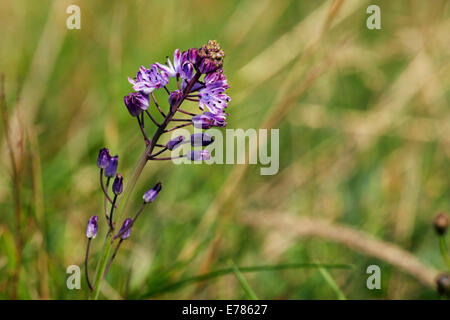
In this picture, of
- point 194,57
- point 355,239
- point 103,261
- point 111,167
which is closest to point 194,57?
point 194,57

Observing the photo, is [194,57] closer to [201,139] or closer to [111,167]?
[201,139]

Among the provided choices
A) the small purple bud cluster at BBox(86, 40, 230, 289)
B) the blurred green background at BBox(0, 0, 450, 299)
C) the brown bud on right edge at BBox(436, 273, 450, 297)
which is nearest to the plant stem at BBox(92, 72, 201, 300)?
the small purple bud cluster at BBox(86, 40, 230, 289)

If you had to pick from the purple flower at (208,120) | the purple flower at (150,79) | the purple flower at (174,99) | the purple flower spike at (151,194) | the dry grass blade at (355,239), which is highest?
the purple flower at (150,79)

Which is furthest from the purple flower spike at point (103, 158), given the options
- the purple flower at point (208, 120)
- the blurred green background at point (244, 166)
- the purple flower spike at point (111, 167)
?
the blurred green background at point (244, 166)

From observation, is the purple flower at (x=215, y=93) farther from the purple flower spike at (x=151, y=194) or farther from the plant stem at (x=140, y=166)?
the purple flower spike at (x=151, y=194)

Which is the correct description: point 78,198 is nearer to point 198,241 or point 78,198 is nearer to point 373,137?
point 198,241

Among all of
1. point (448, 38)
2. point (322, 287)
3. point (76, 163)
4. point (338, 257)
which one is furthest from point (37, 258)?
point (448, 38)
